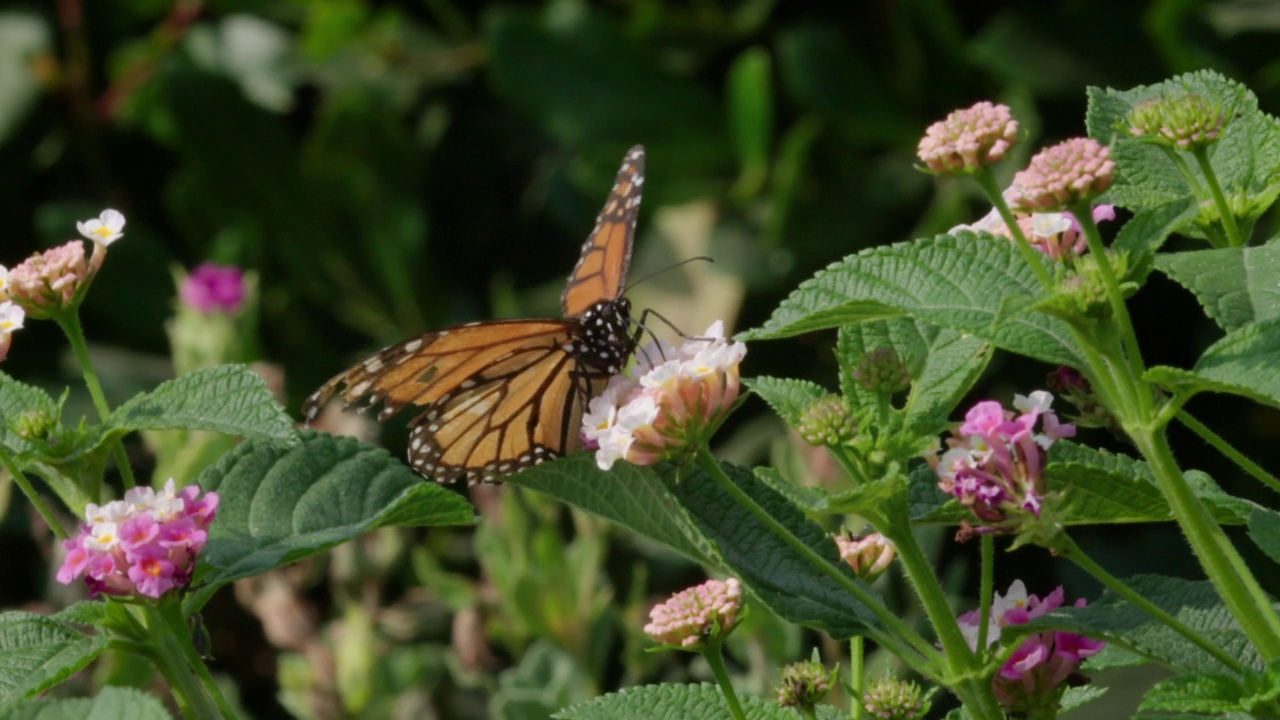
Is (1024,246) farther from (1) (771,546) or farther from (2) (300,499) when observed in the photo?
(2) (300,499)

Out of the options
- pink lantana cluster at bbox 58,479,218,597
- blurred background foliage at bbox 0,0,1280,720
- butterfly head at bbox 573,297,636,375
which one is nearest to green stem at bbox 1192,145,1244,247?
pink lantana cluster at bbox 58,479,218,597

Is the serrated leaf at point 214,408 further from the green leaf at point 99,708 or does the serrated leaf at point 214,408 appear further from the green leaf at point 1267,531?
the green leaf at point 1267,531

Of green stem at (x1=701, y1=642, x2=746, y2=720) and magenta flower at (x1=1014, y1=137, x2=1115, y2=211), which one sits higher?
magenta flower at (x1=1014, y1=137, x2=1115, y2=211)

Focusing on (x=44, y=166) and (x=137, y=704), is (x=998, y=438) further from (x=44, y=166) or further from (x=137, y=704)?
(x=44, y=166)

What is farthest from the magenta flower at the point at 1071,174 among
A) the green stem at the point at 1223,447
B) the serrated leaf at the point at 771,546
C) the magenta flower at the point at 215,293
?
the magenta flower at the point at 215,293

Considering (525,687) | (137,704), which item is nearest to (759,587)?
(137,704)

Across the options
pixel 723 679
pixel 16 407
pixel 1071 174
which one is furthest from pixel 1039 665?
pixel 16 407

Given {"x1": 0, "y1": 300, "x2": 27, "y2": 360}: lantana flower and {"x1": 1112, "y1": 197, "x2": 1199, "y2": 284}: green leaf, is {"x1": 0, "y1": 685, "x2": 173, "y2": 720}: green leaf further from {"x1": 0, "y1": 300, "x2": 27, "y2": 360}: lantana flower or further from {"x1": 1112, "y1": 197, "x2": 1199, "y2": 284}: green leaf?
{"x1": 1112, "y1": 197, "x2": 1199, "y2": 284}: green leaf
